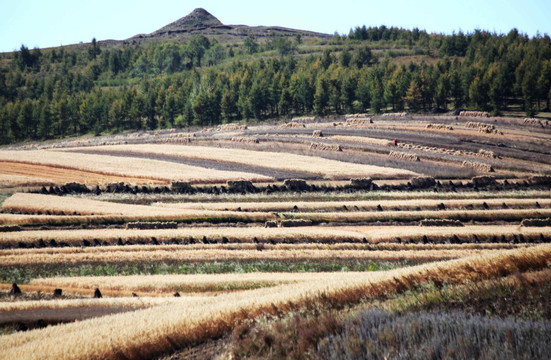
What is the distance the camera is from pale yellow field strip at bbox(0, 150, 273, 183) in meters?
84.3

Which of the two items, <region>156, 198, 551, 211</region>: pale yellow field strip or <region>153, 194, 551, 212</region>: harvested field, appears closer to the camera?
<region>153, 194, 551, 212</region>: harvested field

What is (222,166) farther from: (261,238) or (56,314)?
(56,314)

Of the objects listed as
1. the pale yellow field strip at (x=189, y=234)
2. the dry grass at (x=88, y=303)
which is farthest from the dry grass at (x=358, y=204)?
the dry grass at (x=88, y=303)

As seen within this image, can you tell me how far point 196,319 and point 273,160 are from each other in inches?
3146

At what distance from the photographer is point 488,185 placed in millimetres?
76812

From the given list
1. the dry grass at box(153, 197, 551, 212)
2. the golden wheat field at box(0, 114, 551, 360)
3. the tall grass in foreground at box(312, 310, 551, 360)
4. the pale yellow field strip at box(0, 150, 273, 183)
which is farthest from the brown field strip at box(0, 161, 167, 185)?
the tall grass in foreground at box(312, 310, 551, 360)

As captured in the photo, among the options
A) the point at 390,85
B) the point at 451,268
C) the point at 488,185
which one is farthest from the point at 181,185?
the point at 390,85

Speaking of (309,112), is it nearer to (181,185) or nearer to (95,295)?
(181,185)

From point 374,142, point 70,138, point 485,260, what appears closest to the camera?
point 485,260

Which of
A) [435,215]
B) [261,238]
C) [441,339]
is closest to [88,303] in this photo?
[441,339]

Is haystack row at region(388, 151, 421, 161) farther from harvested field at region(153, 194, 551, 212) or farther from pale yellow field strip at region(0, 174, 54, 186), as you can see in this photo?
pale yellow field strip at region(0, 174, 54, 186)

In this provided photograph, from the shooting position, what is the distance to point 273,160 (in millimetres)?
98500

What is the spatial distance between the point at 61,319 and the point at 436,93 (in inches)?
5804

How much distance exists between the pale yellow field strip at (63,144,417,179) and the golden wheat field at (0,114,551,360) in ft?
2.12
